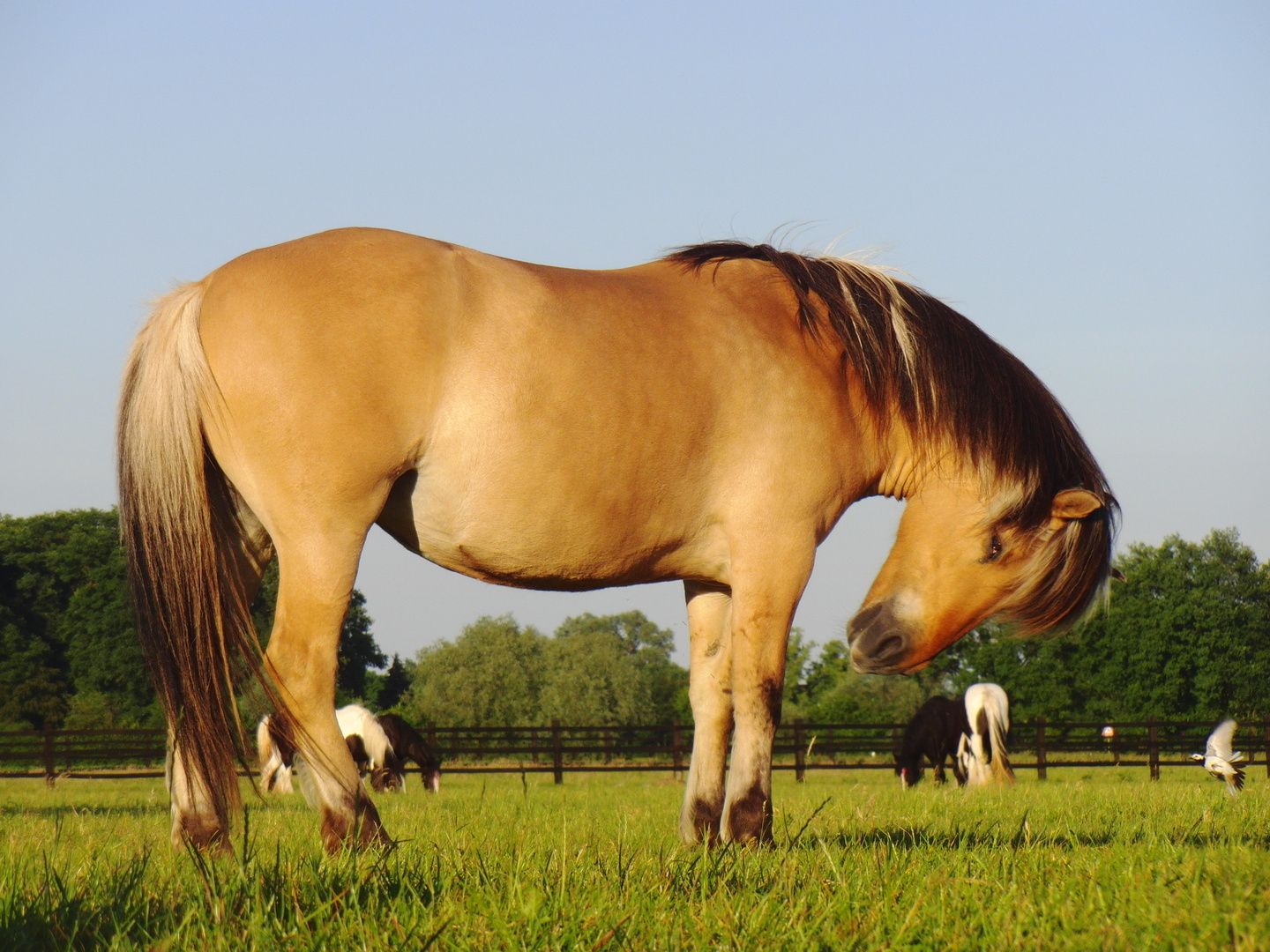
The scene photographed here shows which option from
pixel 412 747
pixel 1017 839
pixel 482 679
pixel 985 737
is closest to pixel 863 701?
pixel 482 679

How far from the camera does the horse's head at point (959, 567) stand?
4465mm

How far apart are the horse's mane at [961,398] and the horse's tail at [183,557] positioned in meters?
2.02

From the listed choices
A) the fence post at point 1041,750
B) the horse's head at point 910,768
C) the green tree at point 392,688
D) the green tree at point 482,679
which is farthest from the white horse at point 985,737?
the green tree at point 392,688

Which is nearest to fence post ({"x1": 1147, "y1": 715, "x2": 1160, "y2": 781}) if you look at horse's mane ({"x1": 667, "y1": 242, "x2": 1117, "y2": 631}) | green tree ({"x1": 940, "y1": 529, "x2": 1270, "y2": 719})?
horse's mane ({"x1": 667, "y1": 242, "x2": 1117, "y2": 631})

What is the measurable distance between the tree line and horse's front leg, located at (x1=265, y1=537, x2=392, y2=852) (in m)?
31.9

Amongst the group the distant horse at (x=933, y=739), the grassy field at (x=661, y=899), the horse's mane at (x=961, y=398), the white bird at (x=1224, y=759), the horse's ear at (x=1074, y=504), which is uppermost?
the horse's mane at (x=961, y=398)

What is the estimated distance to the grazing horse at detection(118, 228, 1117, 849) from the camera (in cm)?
329

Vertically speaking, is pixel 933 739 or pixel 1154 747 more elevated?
pixel 933 739

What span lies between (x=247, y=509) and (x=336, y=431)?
0.66 meters

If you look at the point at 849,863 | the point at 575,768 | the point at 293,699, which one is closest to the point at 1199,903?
the point at 849,863

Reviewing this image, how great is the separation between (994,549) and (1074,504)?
1.24 ft

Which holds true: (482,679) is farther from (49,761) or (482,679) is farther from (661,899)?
(661,899)

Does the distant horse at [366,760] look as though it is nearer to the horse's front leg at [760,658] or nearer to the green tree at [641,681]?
the horse's front leg at [760,658]

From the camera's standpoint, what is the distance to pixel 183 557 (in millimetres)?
3344
